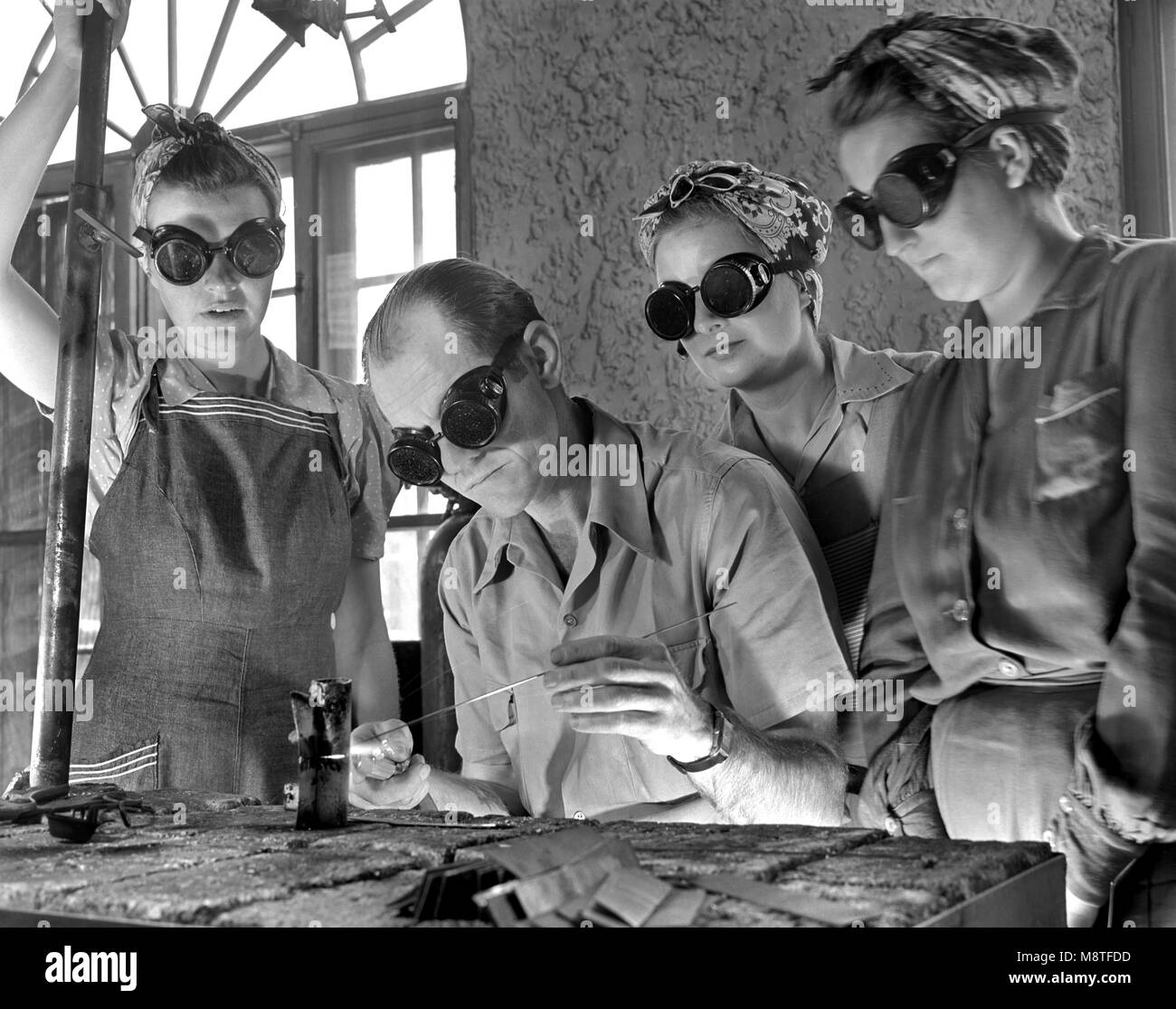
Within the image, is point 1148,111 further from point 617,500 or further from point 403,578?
point 403,578

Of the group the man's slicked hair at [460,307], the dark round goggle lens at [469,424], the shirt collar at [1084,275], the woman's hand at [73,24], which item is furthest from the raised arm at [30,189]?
the shirt collar at [1084,275]

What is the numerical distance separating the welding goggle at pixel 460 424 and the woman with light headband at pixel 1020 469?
2.47ft

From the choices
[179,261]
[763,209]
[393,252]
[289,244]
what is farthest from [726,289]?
[289,244]

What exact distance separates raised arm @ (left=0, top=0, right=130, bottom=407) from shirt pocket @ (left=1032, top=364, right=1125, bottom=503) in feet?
7.06

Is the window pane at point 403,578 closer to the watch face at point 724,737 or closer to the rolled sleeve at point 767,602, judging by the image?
the rolled sleeve at point 767,602

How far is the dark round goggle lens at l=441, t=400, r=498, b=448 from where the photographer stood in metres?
2.35

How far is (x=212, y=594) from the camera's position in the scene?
2.86 metres

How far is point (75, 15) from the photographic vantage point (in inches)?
107

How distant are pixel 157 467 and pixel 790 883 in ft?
6.52

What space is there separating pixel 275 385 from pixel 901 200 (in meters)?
1.59

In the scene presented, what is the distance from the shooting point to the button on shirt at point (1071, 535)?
6.34 feet
